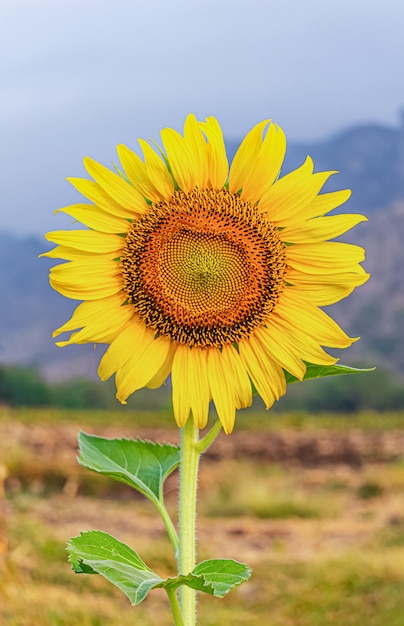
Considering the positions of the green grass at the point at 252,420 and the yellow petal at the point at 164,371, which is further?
the green grass at the point at 252,420

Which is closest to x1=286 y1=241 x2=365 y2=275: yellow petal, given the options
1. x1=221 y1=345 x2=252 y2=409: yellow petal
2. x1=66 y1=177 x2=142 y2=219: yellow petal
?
x1=221 y1=345 x2=252 y2=409: yellow petal

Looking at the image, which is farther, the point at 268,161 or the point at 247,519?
the point at 247,519

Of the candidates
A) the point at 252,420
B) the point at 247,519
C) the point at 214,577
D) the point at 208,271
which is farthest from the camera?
the point at 252,420

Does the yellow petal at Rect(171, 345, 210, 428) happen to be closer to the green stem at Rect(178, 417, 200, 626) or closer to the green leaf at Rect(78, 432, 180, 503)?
the green stem at Rect(178, 417, 200, 626)

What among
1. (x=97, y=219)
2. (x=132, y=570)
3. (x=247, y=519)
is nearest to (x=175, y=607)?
(x=132, y=570)

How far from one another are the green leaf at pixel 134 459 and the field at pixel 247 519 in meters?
2.09

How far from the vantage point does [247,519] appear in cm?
970

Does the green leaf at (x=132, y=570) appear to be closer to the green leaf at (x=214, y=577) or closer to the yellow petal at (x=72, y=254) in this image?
the green leaf at (x=214, y=577)

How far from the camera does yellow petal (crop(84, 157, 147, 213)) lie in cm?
150

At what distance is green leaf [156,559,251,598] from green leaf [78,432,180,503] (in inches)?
12.3

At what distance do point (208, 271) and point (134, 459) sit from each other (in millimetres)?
551

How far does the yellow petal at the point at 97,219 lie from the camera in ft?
4.95

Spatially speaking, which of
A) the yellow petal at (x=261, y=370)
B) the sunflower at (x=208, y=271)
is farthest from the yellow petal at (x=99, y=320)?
the yellow petal at (x=261, y=370)

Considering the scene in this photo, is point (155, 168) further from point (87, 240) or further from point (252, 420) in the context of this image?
point (252, 420)
